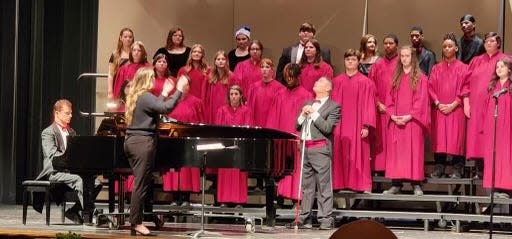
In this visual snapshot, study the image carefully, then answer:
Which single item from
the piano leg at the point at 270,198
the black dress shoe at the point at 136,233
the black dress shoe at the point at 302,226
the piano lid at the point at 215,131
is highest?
the piano lid at the point at 215,131

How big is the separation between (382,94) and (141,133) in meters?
3.27

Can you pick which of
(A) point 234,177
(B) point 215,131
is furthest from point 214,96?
(B) point 215,131

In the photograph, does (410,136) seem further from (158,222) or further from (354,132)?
(158,222)

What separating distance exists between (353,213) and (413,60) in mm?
1728

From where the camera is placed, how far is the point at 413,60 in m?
9.74

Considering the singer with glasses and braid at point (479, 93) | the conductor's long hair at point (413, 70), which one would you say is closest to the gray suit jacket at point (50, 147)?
the conductor's long hair at point (413, 70)

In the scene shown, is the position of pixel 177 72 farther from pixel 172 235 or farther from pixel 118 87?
pixel 172 235

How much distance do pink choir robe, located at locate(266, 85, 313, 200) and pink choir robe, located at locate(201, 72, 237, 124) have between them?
0.55 meters

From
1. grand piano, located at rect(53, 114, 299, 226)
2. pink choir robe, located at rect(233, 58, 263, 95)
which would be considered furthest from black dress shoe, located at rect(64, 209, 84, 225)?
pink choir robe, located at rect(233, 58, 263, 95)

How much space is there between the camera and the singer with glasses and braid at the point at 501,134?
30.2 ft

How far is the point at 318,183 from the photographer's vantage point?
9242 mm

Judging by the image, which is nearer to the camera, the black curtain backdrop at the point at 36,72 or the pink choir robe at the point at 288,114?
the pink choir robe at the point at 288,114

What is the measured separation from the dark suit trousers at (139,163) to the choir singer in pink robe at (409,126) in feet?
9.70

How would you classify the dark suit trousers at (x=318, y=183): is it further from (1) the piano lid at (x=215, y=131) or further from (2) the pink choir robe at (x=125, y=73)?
(2) the pink choir robe at (x=125, y=73)
